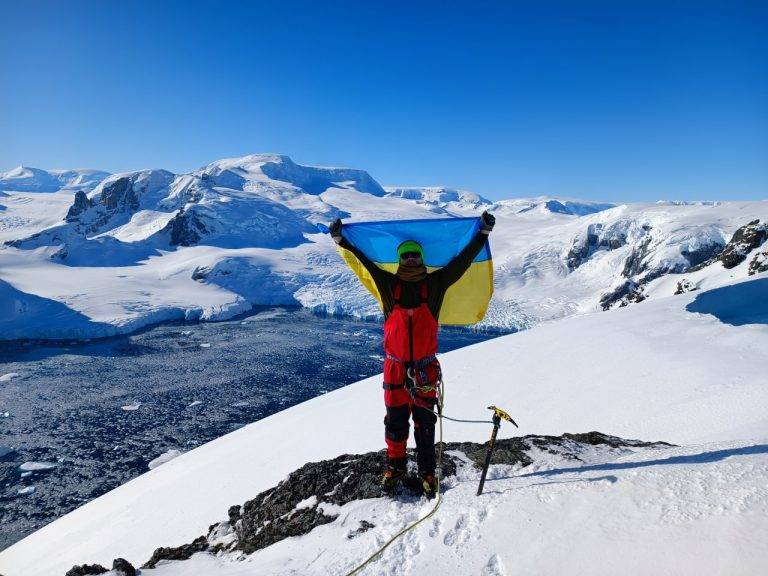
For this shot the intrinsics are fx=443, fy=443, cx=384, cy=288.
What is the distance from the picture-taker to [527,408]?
24.3ft

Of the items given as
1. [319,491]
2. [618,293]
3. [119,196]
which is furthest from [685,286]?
[119,196]

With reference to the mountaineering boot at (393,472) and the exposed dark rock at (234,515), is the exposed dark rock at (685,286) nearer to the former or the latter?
the mountaineering boot at (393,472)

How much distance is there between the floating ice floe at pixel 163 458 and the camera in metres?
15.1

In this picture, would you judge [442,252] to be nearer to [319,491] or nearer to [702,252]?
[319,491]

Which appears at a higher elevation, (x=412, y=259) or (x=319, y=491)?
(x=412, y=259)

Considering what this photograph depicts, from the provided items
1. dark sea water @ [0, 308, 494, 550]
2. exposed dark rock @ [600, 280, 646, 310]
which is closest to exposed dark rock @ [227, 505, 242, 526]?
dark sea water @ [0, 308, 494, 550]

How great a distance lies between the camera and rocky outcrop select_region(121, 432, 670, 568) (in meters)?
3.65

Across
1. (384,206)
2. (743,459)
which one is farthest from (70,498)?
(384,206)

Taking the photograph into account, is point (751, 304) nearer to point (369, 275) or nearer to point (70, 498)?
point (369, 275)

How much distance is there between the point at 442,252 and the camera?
14.6 ft

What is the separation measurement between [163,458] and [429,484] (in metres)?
15.1

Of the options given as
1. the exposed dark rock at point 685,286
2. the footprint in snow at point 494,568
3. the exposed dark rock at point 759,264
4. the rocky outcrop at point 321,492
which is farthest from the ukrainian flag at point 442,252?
the exposed dark rock at point 685,286

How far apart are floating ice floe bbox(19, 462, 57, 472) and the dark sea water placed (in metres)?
0.13

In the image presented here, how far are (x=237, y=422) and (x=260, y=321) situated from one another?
25180mm
